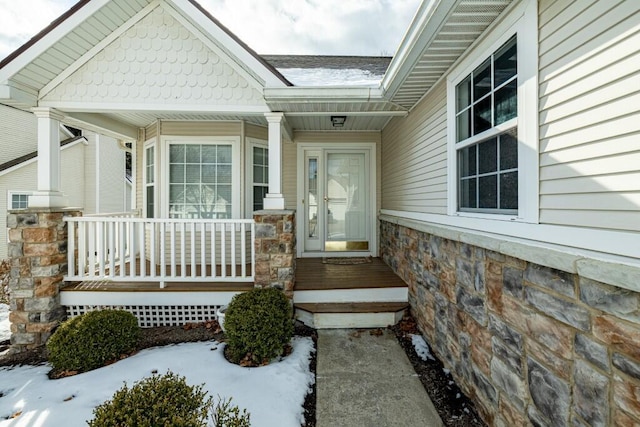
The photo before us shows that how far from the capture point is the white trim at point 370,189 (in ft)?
19.7

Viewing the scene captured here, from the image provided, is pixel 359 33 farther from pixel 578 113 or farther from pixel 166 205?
pixel 578 113

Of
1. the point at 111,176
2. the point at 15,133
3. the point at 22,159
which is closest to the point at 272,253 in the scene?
the point at 22,159

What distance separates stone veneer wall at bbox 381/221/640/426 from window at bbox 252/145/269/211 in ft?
11.1

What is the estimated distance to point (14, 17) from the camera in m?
4.91

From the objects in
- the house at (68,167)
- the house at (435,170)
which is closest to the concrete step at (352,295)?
the house at (435,170)

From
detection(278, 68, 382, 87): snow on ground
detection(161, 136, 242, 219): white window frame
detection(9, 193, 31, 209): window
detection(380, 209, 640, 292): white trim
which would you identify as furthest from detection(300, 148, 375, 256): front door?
detection(9, 193, 31, 209): window

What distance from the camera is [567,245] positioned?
1609 mm

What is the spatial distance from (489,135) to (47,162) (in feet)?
16.4

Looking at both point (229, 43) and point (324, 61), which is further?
point (324, 61)

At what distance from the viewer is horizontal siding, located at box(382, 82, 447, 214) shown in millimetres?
3271

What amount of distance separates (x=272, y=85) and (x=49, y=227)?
325 cm

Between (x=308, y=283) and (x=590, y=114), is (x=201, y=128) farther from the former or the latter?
(x=590, y=114)

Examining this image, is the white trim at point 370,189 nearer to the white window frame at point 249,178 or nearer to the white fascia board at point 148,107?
the white window frame at point 249,178

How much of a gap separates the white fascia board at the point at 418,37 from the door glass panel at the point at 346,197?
2.67 metres
